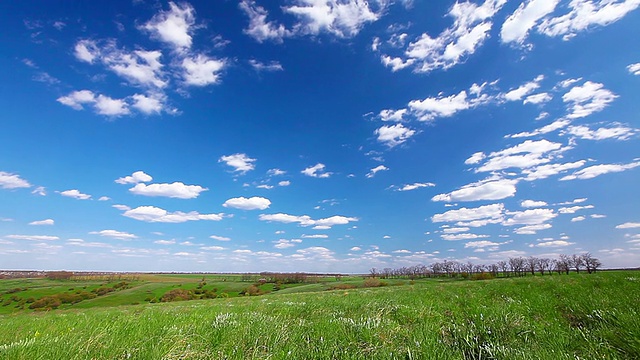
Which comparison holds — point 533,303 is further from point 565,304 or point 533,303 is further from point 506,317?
point 506,317

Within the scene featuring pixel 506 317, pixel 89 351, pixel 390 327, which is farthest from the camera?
pixel 506 317

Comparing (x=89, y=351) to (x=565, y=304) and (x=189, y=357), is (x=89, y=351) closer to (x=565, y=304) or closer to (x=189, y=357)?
(x=189, y=357)

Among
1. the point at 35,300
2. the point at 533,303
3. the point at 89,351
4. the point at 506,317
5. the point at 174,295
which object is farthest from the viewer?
the point at 35,300

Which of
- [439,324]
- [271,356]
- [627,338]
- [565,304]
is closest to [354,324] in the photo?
[439,324]

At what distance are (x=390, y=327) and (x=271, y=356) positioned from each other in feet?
8.81

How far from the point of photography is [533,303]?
9109 mm

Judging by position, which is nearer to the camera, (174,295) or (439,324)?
(439,324)

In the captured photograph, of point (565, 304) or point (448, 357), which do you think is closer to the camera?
point (448, 357)

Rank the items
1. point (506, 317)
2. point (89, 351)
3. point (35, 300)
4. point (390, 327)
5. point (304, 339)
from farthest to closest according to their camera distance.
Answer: point (35, 300) < point (506, 317) < point (390, 327) < point (304, 339) < point (89, 351)

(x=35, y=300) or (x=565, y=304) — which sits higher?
(x=565, y=304)

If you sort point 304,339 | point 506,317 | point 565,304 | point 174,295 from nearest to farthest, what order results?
point 304,339, point 506,317, point 565,304, point 174,295

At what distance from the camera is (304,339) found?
4.98 m

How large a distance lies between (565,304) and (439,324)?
196 inches

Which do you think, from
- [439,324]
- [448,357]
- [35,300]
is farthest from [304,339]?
[35,300]
